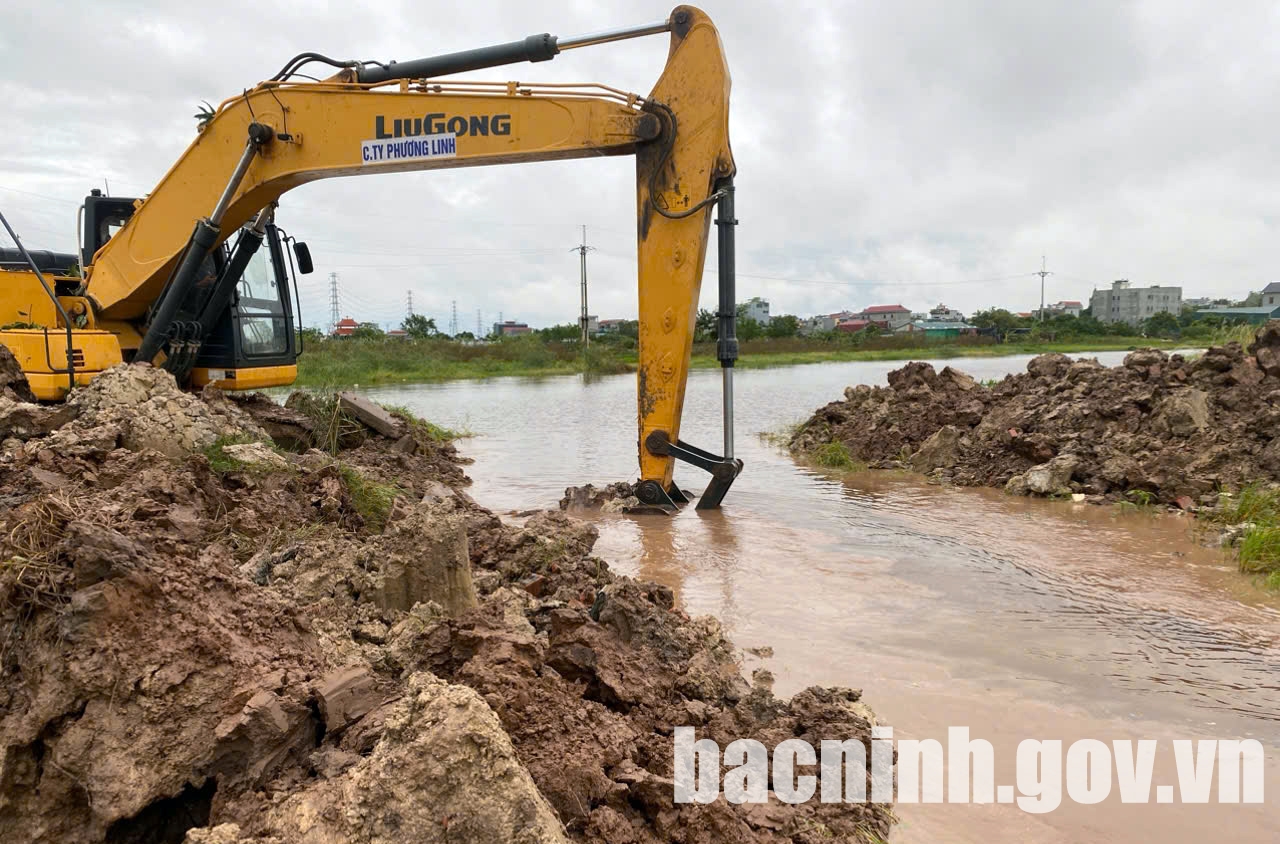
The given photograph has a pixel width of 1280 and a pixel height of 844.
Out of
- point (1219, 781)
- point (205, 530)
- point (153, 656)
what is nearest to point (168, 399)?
point (205, 530)

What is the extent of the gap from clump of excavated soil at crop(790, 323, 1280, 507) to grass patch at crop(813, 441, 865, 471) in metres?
0.19

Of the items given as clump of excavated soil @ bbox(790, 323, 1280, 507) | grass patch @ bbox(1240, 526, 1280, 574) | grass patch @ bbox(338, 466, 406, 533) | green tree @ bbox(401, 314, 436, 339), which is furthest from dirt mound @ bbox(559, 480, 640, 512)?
green tree @ bbox(401, 314, 436, 339)

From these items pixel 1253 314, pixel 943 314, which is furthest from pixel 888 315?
pixel 1253 314

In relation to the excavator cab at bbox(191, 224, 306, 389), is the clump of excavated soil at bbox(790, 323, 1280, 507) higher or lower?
lower

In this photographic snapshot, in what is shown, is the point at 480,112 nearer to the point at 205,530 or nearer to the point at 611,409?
the point at 205,530

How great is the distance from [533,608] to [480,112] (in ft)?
15.0

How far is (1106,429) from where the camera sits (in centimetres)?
862

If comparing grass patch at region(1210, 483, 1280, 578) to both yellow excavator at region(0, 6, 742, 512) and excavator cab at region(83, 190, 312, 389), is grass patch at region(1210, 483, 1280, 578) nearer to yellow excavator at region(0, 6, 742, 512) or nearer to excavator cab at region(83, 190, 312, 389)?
yellow excavator at region(0, 6, 742, 512)

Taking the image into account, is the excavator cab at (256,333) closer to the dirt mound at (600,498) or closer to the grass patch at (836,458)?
the dirt mound at (600,498)

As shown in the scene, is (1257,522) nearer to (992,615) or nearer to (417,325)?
(992,615)

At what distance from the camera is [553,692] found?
7.64ft

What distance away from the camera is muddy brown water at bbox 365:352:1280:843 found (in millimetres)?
2932

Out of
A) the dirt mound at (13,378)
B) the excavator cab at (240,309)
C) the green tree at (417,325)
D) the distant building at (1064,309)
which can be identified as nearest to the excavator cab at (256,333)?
the excavator cab at (240,309)

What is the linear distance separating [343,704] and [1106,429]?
8.72 m
